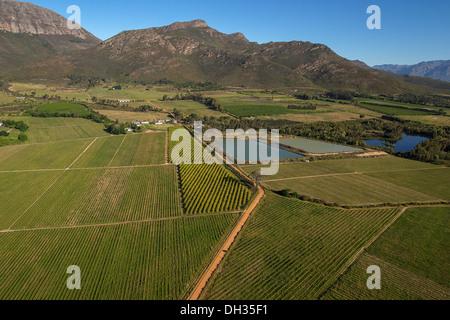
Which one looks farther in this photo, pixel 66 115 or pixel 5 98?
pixel 5 98

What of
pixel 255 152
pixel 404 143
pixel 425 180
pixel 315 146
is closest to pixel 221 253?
pixel 255 152

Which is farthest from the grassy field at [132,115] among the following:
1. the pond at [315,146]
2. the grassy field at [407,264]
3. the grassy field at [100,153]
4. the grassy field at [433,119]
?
the grassy field at [433,119]

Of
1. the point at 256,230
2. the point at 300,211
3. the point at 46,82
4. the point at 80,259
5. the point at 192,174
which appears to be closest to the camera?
the point at 80,259

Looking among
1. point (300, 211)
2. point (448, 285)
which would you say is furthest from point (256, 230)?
point (448, 285)

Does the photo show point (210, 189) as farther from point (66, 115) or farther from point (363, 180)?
point (66, 115)

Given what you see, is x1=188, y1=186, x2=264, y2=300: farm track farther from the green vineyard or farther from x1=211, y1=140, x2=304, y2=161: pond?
x1=211, y1=140, x2=304, y2=161: pond

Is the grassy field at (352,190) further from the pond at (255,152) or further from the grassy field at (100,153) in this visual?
the grassy field at (100,153)

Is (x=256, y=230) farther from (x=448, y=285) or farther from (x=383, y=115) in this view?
(x=383, y=115)
